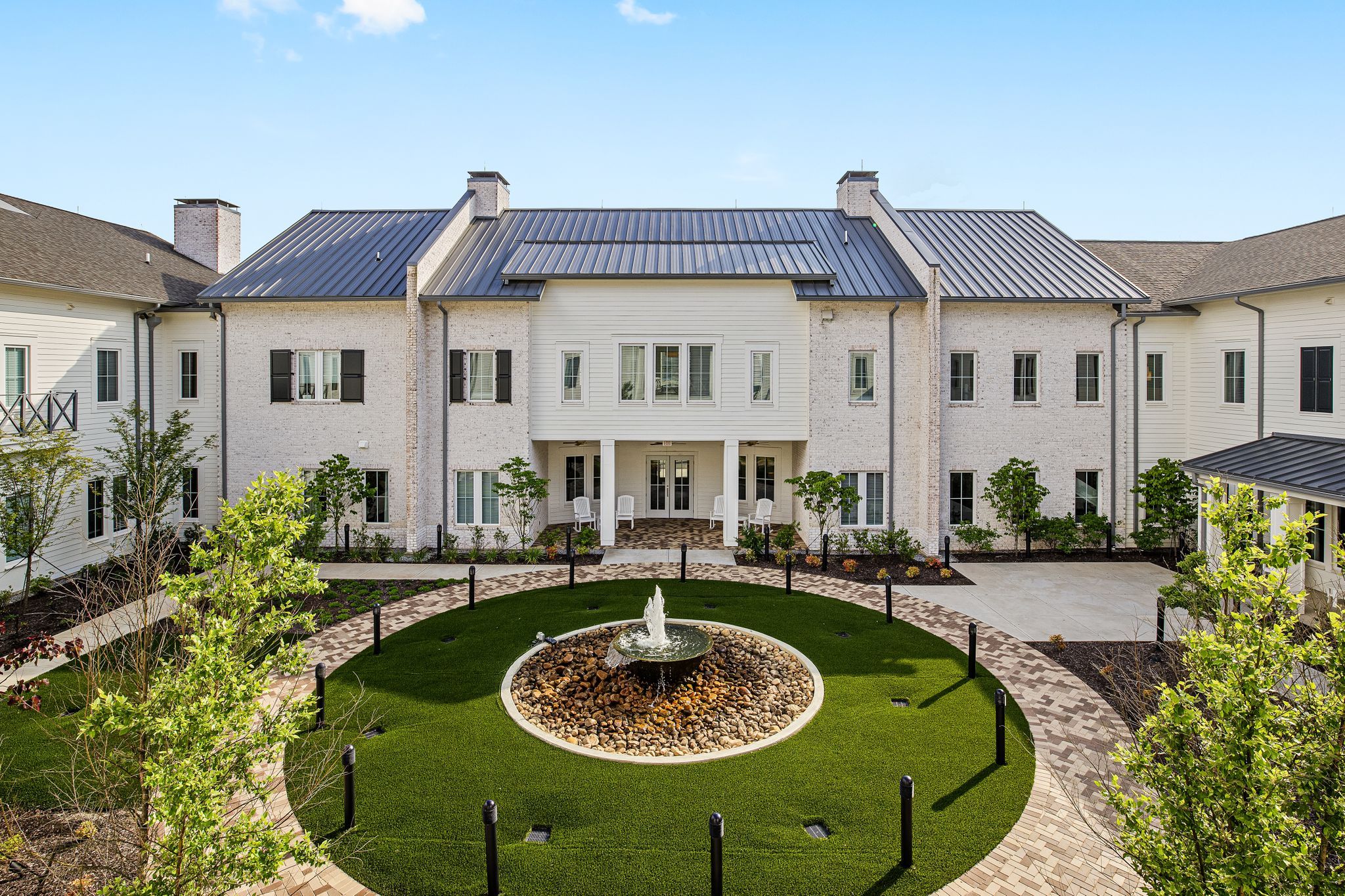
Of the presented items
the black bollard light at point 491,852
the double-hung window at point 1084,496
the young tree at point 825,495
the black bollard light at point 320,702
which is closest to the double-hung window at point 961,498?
the young tree at point 825,495

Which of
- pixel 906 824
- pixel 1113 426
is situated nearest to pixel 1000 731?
pixel 906 824

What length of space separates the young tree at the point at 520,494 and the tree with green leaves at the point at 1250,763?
674 inches

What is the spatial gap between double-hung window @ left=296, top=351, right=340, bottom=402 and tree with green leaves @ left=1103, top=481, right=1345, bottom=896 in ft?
70.4

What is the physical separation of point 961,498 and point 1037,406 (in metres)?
3.51

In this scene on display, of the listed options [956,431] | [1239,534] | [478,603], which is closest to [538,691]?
[478,603]

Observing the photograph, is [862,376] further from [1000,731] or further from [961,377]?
[1000,731]

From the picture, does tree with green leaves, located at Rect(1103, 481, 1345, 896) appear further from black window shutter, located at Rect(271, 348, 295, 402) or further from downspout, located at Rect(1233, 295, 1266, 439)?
black window shutter, located at Rect(271, 348, 295, 402)

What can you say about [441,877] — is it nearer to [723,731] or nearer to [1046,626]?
[723,731]

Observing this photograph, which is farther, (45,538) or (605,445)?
(605,445)

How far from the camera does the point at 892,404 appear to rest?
69.1 ft

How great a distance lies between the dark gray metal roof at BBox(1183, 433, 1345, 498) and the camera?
14.7 meters

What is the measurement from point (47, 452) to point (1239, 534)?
2077 cm

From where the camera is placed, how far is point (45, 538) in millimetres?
16875

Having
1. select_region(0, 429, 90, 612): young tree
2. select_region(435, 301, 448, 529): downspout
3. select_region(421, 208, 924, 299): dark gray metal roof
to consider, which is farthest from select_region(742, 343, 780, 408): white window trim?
select_region(0, 429, 90, 612): young tree
